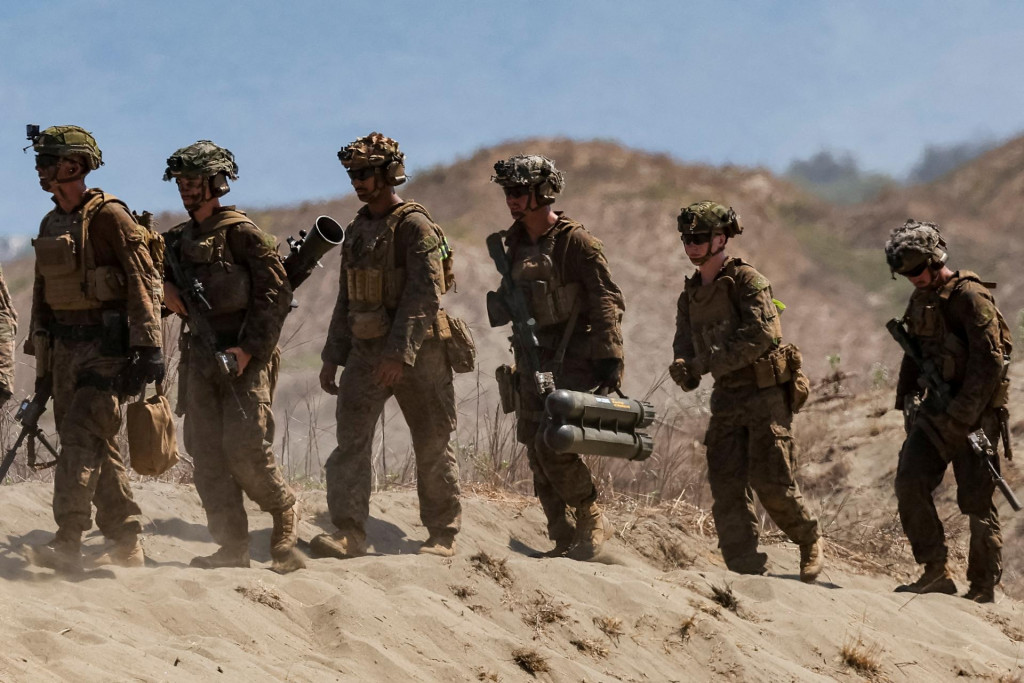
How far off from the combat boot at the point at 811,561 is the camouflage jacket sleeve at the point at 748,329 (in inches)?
48.1

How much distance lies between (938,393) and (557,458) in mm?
2279

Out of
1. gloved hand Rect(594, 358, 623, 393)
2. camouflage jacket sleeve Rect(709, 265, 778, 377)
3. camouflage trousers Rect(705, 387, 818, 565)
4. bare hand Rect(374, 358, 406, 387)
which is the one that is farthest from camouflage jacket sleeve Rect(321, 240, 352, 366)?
camouflage trousers Rect(705, 387, 818, 565)

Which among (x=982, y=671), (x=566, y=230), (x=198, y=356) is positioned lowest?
(x=982, y=671)

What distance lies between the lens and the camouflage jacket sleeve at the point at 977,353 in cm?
847

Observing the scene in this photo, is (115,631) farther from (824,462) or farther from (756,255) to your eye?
(756,255)

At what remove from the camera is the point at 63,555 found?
690cm

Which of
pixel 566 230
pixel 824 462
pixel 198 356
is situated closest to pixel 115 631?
pixel 198 356

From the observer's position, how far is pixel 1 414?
954 cm

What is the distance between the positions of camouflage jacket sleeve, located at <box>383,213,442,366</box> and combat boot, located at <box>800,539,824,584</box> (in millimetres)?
2741

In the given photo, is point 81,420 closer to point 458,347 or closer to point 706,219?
point 458,347

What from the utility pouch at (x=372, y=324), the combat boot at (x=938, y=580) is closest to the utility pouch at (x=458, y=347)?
the utility pouch at (x=372, y=324)

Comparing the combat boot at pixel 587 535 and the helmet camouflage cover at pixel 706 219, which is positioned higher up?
the helmet camouflage cover at pixel 706 219

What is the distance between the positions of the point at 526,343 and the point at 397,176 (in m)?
1.15

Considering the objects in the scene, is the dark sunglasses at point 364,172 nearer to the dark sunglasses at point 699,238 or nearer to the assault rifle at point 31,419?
the dark sunglasses at point 699,238
